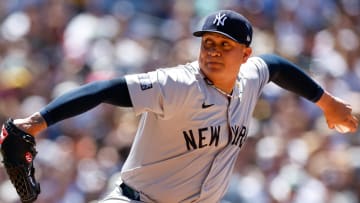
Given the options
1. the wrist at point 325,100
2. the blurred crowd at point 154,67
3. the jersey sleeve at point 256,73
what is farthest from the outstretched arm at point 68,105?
the blurred crowd at point 154,67

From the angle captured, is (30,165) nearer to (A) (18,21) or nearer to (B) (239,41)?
(B) (239,41)

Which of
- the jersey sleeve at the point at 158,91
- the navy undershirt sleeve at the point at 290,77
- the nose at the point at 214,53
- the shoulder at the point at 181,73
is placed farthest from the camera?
the navy undershirt sleeve at the point at 290,77

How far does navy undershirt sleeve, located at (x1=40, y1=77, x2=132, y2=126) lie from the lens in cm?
436

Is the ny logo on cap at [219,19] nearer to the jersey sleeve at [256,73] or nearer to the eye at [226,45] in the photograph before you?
the eye at [226,45]

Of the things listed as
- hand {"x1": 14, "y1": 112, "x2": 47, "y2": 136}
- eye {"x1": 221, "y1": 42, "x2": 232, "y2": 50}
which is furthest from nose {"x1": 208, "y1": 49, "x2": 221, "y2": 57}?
hand {"x1": 14, "y1": 112, "x2": 47, "y2": 136}

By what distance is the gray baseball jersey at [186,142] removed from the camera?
4.76m

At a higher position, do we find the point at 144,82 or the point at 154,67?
the point at 144,82

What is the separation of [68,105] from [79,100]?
61mm

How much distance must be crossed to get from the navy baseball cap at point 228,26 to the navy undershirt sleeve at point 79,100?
648mm

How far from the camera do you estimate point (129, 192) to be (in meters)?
4.94

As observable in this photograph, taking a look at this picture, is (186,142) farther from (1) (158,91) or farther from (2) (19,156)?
(2) (19,156)

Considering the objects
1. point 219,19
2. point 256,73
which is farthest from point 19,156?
point 256,73

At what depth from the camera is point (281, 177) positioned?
852 centimetres

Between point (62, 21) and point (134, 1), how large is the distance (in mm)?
986
